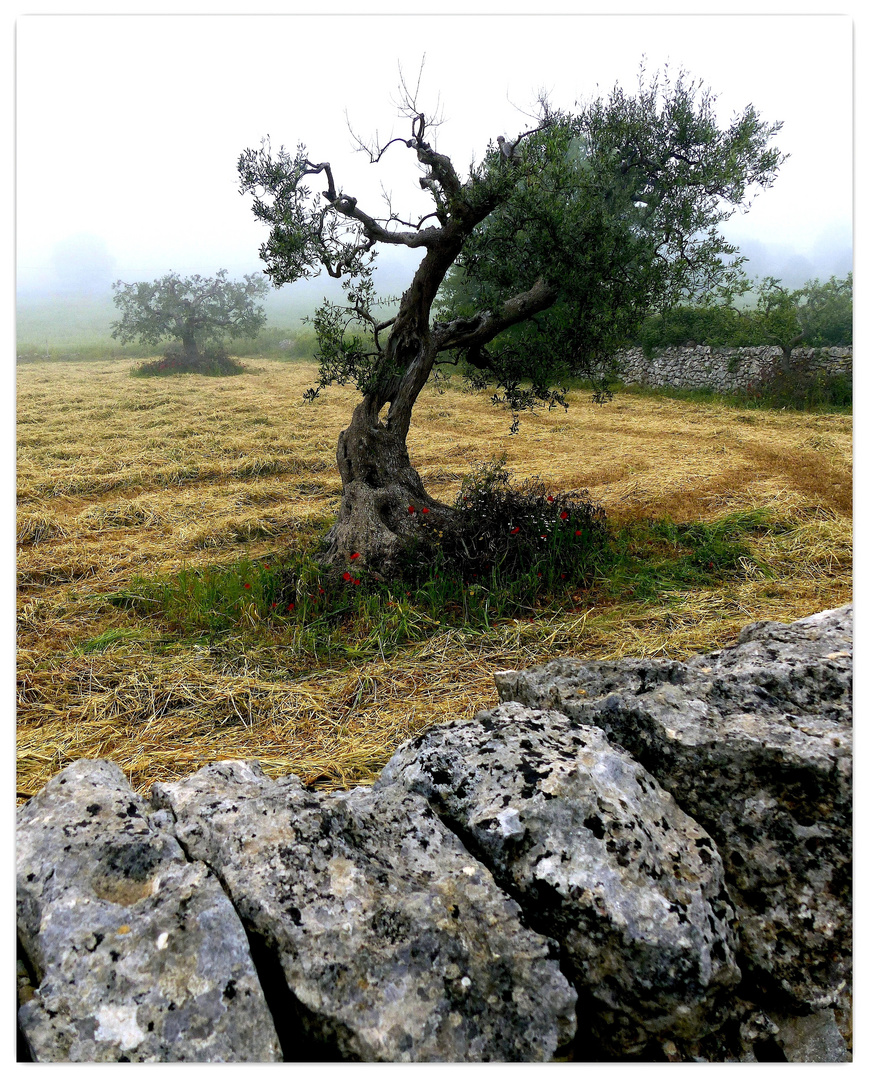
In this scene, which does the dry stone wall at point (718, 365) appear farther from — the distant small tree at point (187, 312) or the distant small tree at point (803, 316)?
the distant small tree at point (187, 312)

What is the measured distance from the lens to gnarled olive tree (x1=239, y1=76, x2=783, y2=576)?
22.8 feet

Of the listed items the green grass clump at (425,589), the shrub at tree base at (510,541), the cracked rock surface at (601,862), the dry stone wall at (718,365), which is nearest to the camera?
the cracked rock surface at (601,862)

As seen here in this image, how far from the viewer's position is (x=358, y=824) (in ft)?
8.24

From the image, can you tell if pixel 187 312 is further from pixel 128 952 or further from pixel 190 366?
pixel 128 952

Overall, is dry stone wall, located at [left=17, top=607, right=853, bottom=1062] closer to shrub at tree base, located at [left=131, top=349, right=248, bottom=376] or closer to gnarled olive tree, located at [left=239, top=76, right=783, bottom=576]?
gnarled olive tree, located at [left=239, top=76, right=783, bottom=576]

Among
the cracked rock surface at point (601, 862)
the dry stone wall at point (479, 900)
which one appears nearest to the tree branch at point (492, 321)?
the dry stone wall at point (479, 900)

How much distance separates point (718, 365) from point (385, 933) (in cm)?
2520

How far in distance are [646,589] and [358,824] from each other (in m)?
5.17

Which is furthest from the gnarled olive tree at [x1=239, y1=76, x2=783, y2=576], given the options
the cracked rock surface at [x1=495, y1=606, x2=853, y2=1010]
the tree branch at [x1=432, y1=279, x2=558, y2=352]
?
the cracked rock surface at [x1=495, y1=606, x2=853, y2=1010]

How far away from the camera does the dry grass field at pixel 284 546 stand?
471 cm

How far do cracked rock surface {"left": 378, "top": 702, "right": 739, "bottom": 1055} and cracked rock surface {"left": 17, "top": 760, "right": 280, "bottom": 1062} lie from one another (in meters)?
0.98

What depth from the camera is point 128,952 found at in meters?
1.93

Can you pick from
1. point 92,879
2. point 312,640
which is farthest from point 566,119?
point 92,879

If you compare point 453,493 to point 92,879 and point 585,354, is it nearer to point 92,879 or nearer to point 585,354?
point 585,354
